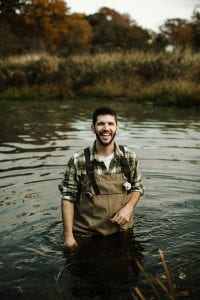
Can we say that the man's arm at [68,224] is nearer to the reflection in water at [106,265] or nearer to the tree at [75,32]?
the reflection in water at [106,265]

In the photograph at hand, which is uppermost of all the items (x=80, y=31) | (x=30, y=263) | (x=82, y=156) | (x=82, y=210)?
(x=80, y=31)

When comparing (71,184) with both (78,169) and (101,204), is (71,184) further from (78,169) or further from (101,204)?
(101,204)

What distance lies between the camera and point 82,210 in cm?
478

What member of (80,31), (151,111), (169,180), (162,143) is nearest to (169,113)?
(151,111)

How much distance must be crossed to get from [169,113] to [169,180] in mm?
9213

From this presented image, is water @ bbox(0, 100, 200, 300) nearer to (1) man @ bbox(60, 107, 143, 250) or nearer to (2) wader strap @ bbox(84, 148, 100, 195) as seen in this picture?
(1) man @ bbox(60, 107, 143, 250)

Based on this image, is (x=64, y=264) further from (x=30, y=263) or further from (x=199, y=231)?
(x=199, y=231)

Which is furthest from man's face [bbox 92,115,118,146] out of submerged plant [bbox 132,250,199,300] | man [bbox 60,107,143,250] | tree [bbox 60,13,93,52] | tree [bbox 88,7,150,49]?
tree [bbox 60,13,93,52]

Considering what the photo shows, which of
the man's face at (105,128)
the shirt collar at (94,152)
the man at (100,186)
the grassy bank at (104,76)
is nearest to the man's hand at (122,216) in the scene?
the man at (100,186)

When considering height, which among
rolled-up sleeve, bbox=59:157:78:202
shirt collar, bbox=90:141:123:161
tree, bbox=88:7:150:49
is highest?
tree, bbox=88:7:150:49

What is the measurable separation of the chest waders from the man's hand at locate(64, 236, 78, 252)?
23 centimetres

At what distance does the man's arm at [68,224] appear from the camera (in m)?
4.60

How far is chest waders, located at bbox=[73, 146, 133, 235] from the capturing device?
472cm

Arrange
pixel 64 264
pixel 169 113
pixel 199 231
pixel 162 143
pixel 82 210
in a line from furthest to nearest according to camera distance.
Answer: pixel 169 113
pixel 162 143
pixel 199 231
pixel 82 210
pixel 64 264
